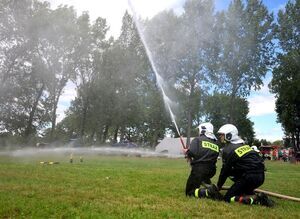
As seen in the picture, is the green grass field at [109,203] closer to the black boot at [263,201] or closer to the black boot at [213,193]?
the black boot at [263,201]

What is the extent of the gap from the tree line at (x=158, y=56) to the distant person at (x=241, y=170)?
1475 inches

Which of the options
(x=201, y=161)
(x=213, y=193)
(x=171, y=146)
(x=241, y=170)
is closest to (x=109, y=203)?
(x=213, y=193)

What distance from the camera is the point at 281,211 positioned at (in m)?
9.34

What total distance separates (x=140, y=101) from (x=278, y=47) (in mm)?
23437

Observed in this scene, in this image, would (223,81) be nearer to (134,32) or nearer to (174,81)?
(174,81)

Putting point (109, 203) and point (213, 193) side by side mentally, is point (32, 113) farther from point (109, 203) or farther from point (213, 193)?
point (109, 203)

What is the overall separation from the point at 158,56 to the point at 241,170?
134ft

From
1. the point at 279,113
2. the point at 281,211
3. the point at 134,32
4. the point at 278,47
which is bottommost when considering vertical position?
the point at 281,211

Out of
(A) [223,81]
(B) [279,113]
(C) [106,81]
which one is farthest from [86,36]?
(B) [279,113]

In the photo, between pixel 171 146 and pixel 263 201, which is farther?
pixel 171 146

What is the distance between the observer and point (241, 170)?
10633 millimetres

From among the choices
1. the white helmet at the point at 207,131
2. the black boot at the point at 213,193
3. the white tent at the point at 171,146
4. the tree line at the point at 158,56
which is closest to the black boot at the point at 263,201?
the black boot at the point at 213,193

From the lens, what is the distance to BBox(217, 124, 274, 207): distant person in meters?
10.3

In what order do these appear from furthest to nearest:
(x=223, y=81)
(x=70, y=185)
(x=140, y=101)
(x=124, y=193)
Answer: (x=140, y=101)
(x=223, y=81)
(x=70, y=185)
(x=124, y=193)
